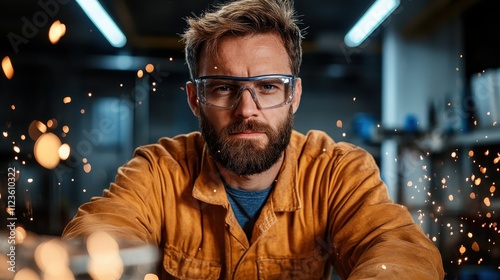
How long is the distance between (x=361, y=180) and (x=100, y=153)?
434 mm

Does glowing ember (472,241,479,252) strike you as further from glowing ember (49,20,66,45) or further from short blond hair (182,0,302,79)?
glowing ember (49,20,66,45)

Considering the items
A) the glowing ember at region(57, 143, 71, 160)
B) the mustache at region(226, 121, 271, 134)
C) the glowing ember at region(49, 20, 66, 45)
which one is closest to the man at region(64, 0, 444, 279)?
the mustache at region(226, 121, 271, 134)

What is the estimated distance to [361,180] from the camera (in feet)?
2.82

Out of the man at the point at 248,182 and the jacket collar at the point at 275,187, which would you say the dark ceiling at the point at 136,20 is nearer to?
the man at the point at 248,182

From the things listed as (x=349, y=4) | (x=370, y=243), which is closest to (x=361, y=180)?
(x=370, y=243)

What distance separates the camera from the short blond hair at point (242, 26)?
0.86 metres

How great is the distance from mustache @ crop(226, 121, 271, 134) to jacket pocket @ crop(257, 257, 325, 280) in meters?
0.20

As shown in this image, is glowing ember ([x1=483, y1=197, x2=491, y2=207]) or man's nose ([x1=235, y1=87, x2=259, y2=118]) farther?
glowing ember ([x1=483, y1=197, x2=491, y2=207])

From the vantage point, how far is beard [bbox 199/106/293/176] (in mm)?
850

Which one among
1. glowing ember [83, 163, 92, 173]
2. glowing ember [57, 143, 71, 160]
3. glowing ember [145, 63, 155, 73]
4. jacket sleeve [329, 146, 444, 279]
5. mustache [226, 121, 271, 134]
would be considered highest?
glowing ember [145, 63, 155, 73]

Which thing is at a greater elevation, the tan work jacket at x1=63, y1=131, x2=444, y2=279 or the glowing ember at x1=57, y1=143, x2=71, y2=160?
the glowing ember at x1=57, y1=143, x2=71, y2=160

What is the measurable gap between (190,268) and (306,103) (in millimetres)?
332

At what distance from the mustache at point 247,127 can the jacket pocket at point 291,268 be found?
204 mm

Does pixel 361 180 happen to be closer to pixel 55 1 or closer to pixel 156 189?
pixel 156 189
